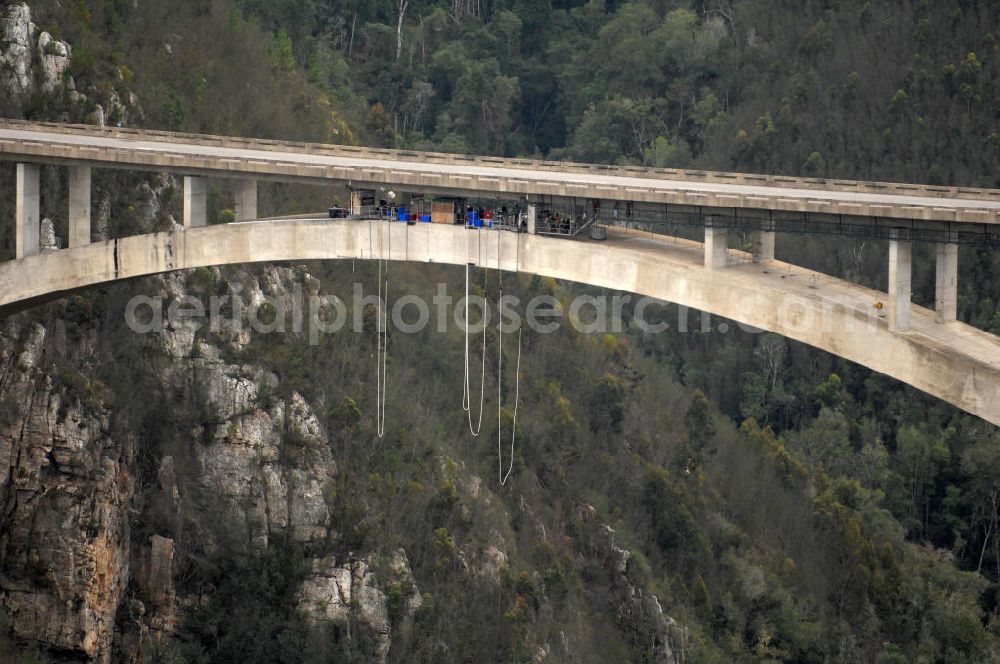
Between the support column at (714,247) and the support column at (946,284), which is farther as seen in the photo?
the support column at (714,247)

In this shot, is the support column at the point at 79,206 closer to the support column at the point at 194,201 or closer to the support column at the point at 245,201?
the support column at the point at 194,201

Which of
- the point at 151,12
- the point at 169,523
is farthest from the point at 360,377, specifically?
the point at 151,12

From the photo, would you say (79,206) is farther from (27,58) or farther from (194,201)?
(27,58)

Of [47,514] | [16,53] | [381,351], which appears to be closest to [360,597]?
[47,514]

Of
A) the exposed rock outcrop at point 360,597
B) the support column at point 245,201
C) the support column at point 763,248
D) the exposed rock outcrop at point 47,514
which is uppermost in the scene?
the support column at point 245,201

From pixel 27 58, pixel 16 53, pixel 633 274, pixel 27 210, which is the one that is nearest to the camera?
pixel 633 274

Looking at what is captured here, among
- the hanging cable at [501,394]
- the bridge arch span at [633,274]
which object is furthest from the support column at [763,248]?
the hanging cable at [501,394]

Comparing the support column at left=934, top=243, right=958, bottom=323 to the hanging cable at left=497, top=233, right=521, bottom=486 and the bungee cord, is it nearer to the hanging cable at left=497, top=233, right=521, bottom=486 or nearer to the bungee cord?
the bungee cord
